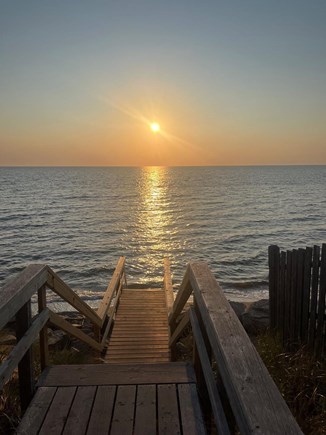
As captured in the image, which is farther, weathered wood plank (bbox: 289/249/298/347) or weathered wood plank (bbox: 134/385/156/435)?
weathered wood plank (bbox: 289/249/298/347)

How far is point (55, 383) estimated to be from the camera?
3162 mm

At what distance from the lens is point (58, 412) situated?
8.92 ft

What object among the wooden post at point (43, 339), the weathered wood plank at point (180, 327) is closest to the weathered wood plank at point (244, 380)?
the weathered wood plank at point (180, 327)

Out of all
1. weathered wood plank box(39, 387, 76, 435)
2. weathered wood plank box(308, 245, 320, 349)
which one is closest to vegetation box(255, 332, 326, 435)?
weathered wood plank box(308, 245, 320, 349)

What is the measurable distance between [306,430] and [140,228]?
31167 mm

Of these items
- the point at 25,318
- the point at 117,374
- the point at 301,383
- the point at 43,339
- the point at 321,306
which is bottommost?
the point at 301,383

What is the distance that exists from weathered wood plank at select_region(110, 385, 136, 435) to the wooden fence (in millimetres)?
3460

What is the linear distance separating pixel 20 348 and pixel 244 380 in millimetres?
1884

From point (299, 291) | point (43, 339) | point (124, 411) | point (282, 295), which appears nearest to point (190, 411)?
point (124, 411)

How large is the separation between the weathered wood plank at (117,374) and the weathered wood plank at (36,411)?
0.13 m

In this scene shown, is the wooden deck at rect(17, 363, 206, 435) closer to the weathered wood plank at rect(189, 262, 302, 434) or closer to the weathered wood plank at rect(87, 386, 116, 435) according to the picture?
the weathered wood plank at rect(87, 386, 116, 435)

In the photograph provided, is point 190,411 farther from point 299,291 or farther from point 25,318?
point 299,291

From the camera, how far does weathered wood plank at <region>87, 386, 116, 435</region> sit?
253 cm

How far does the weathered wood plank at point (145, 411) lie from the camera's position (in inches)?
101
